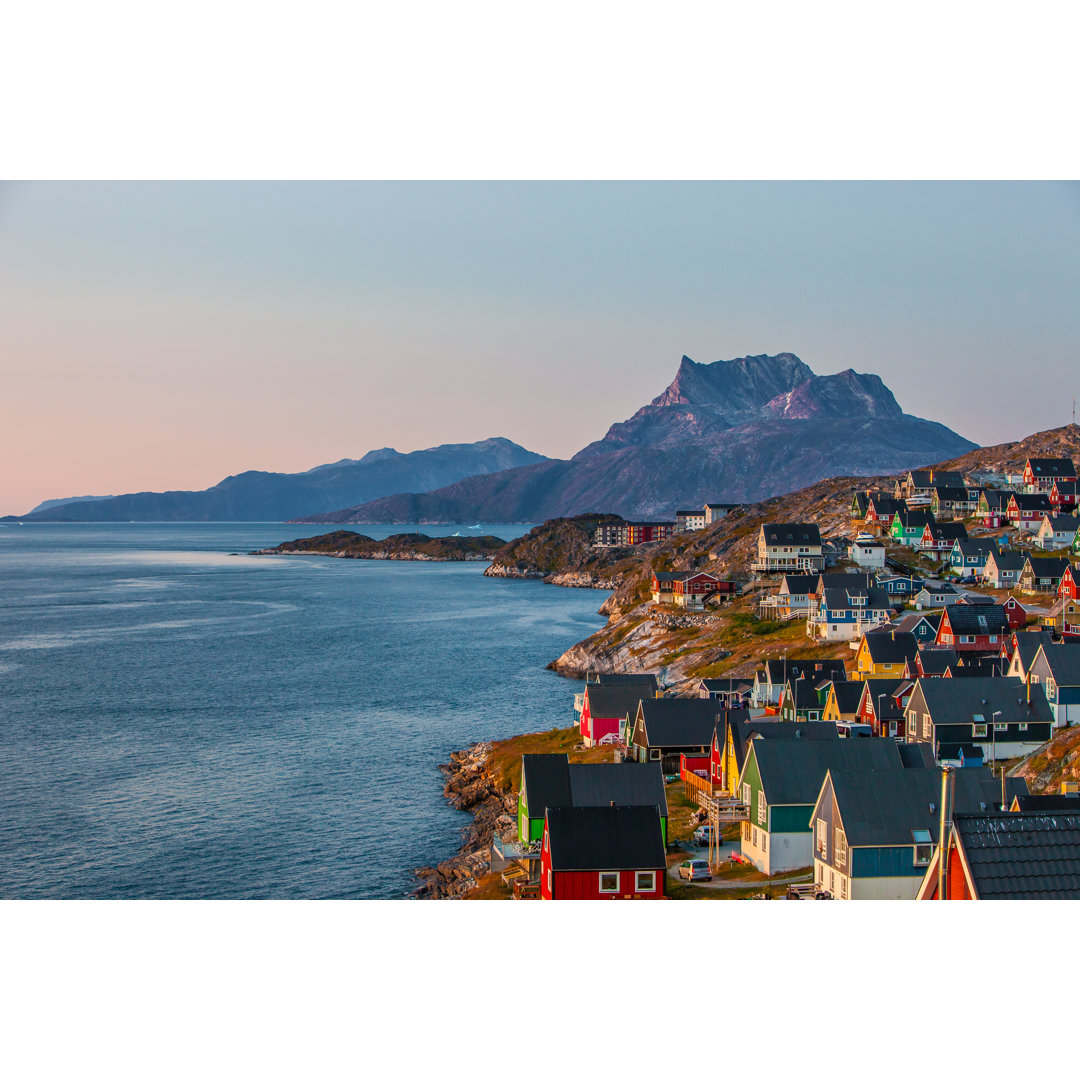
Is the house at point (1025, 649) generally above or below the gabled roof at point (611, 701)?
above

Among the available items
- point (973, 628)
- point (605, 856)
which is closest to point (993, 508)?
point (973, 628)

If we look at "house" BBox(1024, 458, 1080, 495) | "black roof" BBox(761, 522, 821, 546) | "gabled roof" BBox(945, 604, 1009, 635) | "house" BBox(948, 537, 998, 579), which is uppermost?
"house" BBox(1024, 458, 1080, 495)

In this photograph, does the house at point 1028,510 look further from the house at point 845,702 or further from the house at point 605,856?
the house at point 605,856

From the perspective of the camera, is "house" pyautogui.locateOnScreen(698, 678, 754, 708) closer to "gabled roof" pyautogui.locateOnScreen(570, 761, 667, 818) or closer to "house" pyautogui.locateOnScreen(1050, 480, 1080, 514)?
"gabled roof" pyautogui.locateOnScreen(570, 761, 667, 818)

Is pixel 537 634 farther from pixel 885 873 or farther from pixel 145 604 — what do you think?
pixel 885 873

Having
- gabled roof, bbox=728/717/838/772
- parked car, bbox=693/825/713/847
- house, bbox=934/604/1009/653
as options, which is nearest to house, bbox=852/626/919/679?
house, bbox=934/604/1009/653

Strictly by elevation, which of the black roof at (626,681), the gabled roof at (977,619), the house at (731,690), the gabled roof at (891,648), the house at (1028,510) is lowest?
the house at (731,690)

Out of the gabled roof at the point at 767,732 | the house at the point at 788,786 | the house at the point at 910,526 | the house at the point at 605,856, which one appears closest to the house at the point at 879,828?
the house at the point at 788,786
